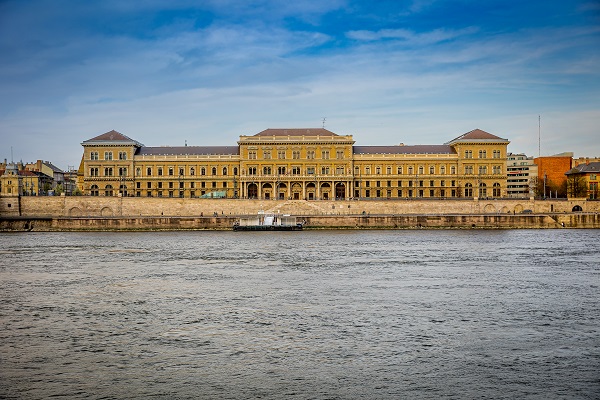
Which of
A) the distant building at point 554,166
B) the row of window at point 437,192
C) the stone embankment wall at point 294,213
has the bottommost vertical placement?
the stone embankment wall at point 294,213

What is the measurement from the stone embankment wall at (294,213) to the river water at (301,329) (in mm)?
36654

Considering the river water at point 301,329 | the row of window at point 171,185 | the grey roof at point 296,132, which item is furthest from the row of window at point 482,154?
the river water at point 301,329

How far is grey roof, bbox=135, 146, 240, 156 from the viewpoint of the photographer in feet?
347

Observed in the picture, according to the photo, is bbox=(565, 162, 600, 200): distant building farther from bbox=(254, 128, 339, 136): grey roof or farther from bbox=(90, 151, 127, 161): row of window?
bbox=(90, 151, 127, 161): row of window

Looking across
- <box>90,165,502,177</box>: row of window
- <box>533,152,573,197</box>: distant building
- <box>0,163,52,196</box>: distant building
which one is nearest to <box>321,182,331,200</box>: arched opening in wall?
<box>90,165,502,177</box>: row of window

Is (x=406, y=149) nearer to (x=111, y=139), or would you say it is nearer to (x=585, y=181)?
(x=585, y=181)

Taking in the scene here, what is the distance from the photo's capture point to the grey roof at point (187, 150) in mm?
105688

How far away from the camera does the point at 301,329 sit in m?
19.4

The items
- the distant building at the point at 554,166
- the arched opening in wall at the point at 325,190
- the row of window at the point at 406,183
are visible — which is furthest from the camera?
the distant building at the point at 554,166

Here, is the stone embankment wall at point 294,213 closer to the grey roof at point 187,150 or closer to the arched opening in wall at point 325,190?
the arched opening in wall at point 325,190

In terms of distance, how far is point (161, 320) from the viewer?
2088 centimetres

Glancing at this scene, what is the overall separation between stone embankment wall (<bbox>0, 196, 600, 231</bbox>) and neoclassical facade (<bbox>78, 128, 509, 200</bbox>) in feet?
60.6

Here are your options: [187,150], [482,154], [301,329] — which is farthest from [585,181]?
[301,329]

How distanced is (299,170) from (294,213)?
19.7 meters
